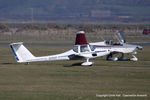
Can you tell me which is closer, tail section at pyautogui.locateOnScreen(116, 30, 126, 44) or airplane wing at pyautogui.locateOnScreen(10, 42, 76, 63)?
airplane wing at pyautogui.locateOnScreen(10, 42, 76, 63)

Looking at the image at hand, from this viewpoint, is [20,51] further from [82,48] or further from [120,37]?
[120,37]

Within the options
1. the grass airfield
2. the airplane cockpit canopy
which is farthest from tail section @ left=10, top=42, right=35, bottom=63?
the airplane cockpit canopy

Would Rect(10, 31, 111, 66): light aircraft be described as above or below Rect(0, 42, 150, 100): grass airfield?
above

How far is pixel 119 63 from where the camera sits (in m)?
30.4

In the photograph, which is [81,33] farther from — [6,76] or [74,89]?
[74,89]

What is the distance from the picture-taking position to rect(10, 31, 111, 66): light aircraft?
27.6 metres

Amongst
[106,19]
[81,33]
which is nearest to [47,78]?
[81,33]

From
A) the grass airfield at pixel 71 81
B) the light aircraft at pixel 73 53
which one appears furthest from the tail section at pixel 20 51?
the grass airfield at pixel 71 81

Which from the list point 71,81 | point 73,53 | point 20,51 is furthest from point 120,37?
point 71,81

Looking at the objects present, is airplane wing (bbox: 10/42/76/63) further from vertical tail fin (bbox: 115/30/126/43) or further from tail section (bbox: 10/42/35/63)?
vertical tail fin (bbox: 115/30/126/43)

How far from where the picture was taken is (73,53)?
93.6 feet

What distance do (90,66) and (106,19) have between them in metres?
171

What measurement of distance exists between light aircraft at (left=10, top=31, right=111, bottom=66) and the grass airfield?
1.91ft

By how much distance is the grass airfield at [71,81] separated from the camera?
18.4m
